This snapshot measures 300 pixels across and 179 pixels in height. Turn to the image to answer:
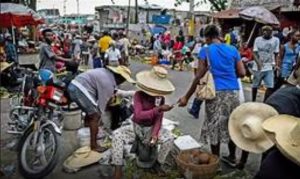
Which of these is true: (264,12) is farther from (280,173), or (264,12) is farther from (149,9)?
A: (149,9)

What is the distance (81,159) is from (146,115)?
1236 millimetres

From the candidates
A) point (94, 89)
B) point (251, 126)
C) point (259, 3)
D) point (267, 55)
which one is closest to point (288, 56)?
point (267, 55)

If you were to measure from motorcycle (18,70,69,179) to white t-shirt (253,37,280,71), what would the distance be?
4.07 metres

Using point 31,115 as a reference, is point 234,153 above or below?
below

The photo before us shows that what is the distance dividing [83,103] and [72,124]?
60.8 inches

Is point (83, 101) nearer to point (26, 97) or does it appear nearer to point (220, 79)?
point (26, 97)

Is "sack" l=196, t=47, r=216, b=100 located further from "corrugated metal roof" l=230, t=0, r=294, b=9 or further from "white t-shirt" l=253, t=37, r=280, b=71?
"corrugated metal roof" l=230, t=0, r=294, b=9

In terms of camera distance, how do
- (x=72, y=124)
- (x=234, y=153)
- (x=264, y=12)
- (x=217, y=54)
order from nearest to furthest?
(x=217, y=54) → (x=234, y=153) → (x=72, y=124) → (x=264, y=12)

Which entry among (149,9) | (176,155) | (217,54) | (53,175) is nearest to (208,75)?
(217,54)

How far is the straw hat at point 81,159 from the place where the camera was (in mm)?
5043

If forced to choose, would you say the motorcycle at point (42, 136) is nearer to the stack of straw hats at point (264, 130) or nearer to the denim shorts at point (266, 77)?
the stack of straw hats at point (264, 130)

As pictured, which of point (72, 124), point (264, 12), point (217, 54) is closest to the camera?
point (217, 54)

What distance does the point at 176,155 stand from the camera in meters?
5.07

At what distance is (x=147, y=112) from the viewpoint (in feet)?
14.2
